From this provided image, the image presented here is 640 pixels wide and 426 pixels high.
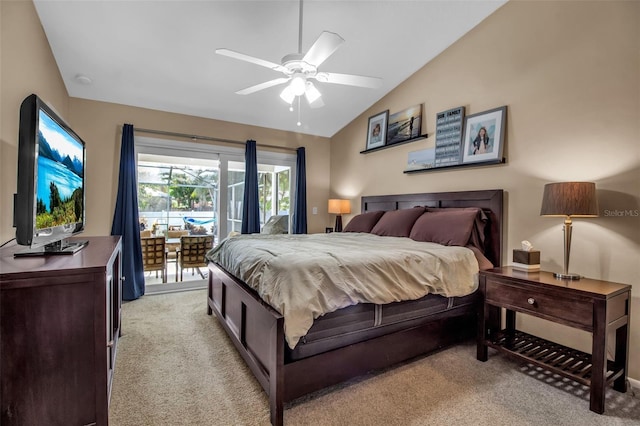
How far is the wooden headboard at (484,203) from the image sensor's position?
291 cm

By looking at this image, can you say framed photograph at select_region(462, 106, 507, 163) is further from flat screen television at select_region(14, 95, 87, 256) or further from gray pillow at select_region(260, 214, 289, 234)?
flat screen television at select_region(14, 95, 87, 256)

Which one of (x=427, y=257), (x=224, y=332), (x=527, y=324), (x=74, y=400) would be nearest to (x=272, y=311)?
(x=74, y=400)

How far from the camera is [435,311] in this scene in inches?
93.7

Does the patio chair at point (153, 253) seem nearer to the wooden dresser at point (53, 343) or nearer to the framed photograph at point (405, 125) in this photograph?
the wooden dresser at point (53, 343)

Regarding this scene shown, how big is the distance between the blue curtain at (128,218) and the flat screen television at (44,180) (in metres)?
1.80

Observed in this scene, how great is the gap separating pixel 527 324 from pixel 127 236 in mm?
4603

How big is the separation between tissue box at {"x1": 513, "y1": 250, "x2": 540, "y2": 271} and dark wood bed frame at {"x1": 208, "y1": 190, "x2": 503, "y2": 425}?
1.73ft

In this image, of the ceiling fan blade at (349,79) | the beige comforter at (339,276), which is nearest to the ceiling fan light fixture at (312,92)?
the ceiling fan blade at (349,79)

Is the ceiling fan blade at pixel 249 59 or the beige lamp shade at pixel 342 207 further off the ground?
the ceiling fan blade at pixel 249 59

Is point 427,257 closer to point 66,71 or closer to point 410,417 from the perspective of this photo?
point 410,417

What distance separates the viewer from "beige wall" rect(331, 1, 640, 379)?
2139 mm

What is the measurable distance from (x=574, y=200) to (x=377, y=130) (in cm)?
283

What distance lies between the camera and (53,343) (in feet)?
4.25

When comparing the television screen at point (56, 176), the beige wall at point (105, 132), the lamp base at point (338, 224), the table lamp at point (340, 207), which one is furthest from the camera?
the lamp base at point (338, 224)
